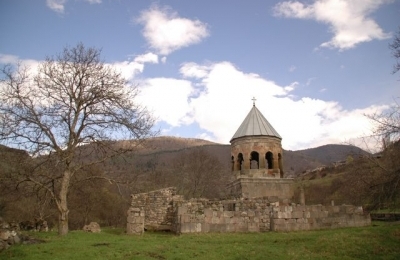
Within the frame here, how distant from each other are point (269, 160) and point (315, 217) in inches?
287

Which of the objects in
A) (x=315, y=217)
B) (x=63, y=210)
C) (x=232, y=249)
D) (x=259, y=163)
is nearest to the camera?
(x=232, y=249)

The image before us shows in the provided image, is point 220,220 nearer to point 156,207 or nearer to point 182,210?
point 182,210

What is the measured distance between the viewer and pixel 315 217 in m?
17.3

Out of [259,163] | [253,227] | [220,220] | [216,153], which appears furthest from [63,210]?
[216,153]

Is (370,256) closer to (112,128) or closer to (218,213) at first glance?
(218,213)

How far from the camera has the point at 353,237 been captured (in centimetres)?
1255

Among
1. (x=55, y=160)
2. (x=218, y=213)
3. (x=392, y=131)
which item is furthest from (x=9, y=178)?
(x=392, y=131)

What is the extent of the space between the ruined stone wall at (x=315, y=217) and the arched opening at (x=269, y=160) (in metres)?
6.27

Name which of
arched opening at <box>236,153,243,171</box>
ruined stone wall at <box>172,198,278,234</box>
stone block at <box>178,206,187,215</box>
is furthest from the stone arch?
stone block at <box>178,206,187,215</box>

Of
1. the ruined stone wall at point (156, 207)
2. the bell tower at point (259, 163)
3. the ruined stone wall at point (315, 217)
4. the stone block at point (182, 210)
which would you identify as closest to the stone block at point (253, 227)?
the ruined stone wall at point (315, 217)

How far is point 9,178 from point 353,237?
46.0 feet

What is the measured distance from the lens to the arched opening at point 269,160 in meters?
23.6

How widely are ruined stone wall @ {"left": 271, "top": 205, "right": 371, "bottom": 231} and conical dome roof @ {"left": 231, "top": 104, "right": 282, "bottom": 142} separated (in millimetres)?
7239

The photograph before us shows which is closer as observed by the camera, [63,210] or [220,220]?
[63,210]
